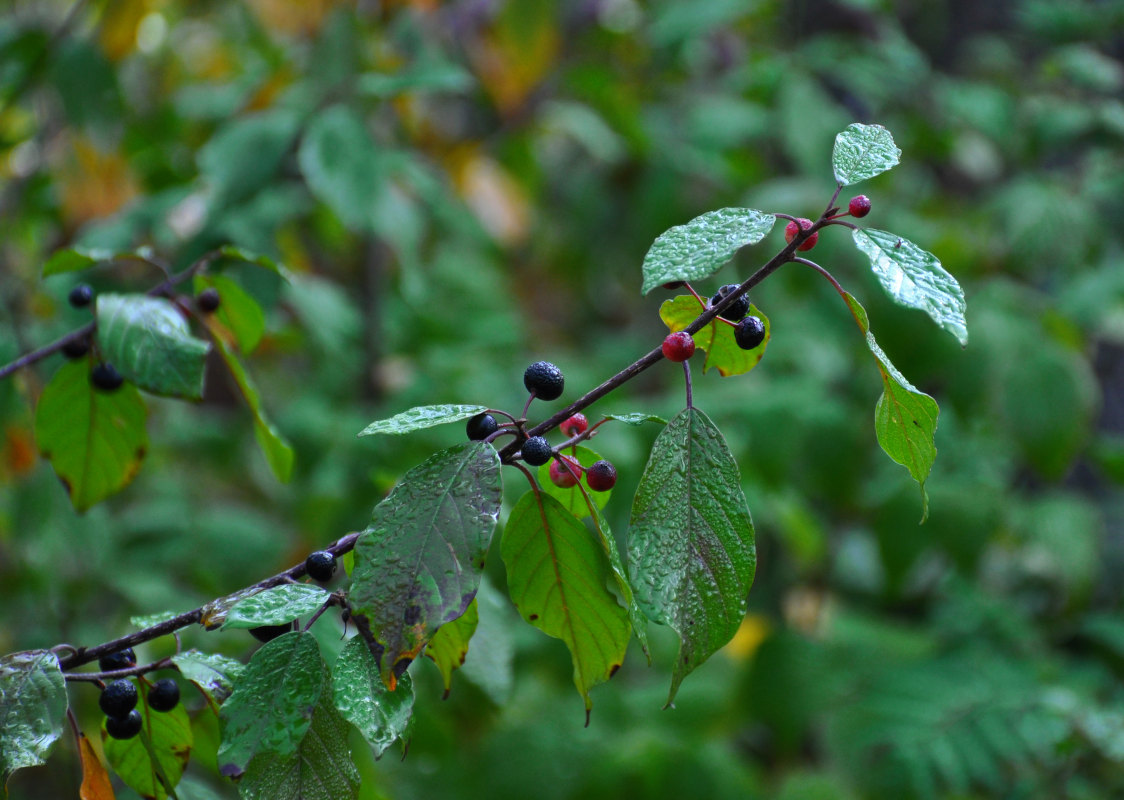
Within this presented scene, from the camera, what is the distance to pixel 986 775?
112 centimetres

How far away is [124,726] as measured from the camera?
19.0 inches

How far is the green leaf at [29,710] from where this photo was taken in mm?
415

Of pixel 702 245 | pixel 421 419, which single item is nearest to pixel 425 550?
pixel 421 419

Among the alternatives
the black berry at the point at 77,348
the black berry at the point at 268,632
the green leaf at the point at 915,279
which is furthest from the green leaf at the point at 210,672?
the green leaf at the point at 915,279

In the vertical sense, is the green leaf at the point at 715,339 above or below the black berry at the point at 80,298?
below

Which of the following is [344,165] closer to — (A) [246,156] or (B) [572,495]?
(A) [246,156]

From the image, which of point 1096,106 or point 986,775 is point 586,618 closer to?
point 986,775

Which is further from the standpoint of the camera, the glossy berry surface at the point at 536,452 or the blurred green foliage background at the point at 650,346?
the blurred green foliage background at the point at 650,346

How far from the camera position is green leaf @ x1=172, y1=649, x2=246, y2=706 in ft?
1.48

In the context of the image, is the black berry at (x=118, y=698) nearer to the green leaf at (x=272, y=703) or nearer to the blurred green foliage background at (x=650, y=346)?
the green leaf at (x=272, y=703)

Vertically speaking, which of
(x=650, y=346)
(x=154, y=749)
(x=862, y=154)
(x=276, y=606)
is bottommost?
(x=650, y=346)

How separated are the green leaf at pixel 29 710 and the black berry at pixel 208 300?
0.94ft

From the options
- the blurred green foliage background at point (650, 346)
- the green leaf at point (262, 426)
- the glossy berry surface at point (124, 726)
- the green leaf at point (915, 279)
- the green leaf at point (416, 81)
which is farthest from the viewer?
the blurred green foliage background at point (650, 346)

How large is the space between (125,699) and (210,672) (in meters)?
0.05
